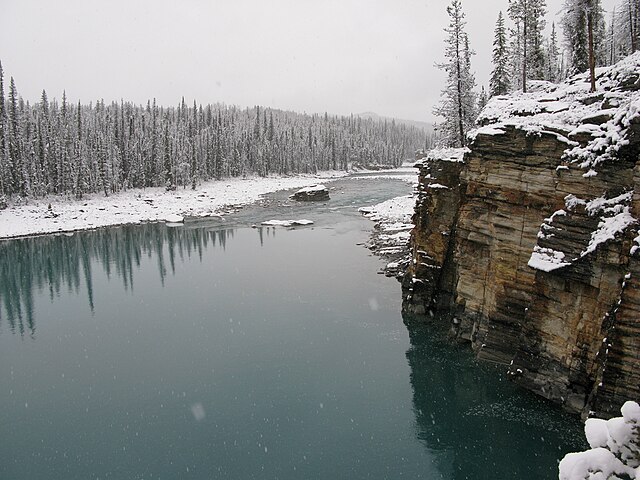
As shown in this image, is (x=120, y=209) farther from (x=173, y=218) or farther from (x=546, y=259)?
(x=546, y=259)

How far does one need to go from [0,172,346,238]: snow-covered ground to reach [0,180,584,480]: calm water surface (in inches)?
1174

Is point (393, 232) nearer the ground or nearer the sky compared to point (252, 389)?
nearer the sky

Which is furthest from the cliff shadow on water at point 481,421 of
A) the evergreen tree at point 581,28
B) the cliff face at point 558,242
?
the evergreen tree at point 581,28

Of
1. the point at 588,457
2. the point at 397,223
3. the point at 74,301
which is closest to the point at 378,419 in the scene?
the point at 588,457

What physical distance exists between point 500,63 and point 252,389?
3894 cm

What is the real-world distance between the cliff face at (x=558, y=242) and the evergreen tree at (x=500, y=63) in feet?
57.8

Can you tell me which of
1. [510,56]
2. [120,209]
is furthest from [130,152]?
[510,56]

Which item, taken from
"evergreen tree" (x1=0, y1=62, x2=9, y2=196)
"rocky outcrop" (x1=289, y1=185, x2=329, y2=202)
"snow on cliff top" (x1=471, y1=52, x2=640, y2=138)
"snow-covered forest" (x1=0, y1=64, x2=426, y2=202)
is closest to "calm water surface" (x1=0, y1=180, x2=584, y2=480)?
"snow on cliff top" (x1=471, y1=52, x2=640, y2=138)

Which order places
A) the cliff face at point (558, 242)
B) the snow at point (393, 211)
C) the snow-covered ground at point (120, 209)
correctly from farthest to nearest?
the snow-covered ground at point (120, 209)
the snow at point (393, 211)
the cliff face at point (558, 242)

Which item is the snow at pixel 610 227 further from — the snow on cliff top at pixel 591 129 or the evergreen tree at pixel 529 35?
the evergreen tree at pixel 529 35

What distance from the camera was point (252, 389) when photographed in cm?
2327

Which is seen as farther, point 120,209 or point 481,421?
point 120,209

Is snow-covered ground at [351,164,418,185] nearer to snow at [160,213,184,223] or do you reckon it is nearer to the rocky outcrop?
A: the rocky outcrop

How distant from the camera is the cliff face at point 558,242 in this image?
675 inches
